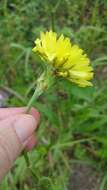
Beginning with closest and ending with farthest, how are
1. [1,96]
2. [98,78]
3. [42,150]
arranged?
[42,150], [1,96], [98,78]

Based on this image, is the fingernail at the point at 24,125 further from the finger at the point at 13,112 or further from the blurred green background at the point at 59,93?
the blurred green background at the point at 59,93

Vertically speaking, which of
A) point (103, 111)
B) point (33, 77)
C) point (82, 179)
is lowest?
point (82, 179)

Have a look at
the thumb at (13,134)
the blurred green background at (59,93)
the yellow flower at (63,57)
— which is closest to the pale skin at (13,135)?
the thumb at (13,134)

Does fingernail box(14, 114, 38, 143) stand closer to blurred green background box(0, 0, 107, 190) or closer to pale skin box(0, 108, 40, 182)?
pale skin box(0, 108, 40, 182)

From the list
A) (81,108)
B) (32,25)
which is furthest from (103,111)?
(32,25)

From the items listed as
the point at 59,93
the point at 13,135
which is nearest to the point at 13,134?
the point at 13,135

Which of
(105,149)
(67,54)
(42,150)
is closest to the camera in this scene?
(67,54)

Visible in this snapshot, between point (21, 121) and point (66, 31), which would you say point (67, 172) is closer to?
point (66, 31)
